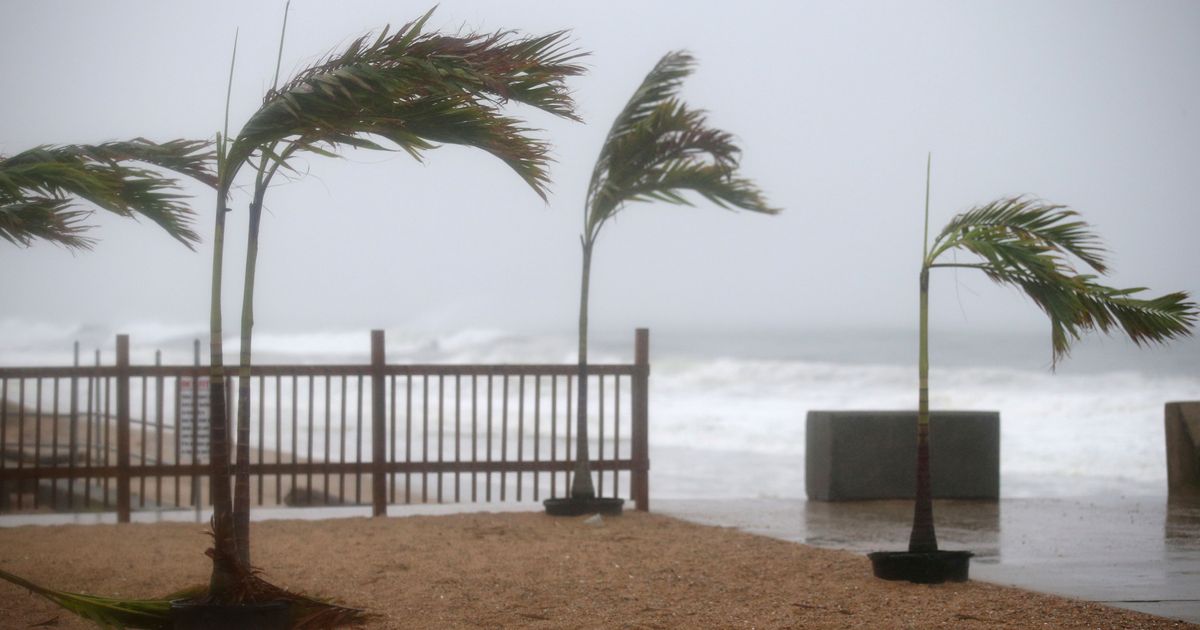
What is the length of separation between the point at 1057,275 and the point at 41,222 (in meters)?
5.58

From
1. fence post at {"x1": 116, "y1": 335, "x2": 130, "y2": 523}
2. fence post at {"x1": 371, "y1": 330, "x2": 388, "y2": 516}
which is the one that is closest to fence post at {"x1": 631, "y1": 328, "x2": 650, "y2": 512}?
fence post at {"x1": 371, "y1": 330, "x2": 388, "y2": 516}

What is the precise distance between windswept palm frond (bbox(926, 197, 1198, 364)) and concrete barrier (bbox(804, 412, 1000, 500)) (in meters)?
3.87

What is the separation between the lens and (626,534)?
8.65 meters

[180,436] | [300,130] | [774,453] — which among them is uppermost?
[300,130]

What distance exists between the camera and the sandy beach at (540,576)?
5.63 m

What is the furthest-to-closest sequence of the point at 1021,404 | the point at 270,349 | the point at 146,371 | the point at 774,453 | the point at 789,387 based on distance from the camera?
the point at 270,349
the point at 789,387
the point at 1021,404
the point at 774,453
the point at 146,371

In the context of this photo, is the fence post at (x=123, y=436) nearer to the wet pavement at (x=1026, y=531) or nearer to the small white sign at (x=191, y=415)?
the wet pavement at (x=1026, y=531)

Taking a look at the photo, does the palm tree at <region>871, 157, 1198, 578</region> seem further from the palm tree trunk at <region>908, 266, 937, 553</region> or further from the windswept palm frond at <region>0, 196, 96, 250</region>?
the windswept palm frond at <region>0, 196, 96, 250</region>

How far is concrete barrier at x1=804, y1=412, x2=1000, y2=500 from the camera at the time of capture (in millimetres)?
10477

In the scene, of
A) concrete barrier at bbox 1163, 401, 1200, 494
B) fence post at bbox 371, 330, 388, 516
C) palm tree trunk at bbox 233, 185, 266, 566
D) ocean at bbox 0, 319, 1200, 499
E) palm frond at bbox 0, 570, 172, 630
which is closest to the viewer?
palm frond at bbox 0, 570, 172, 630

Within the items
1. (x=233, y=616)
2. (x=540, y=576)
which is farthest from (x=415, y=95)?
(x=540, y=576)

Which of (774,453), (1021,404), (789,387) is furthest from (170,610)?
(789,387)

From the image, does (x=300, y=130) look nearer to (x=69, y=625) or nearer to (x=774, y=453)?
(x=69, y=625)

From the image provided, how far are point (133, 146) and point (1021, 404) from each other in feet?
92.3
